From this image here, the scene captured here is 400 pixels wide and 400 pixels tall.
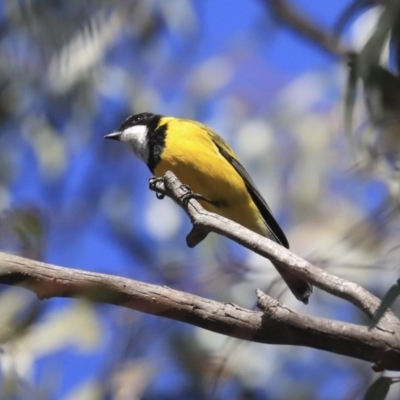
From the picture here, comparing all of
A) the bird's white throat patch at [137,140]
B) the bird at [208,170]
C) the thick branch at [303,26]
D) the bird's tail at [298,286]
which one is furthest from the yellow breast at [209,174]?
the thick branch at [303,26]

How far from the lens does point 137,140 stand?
11.1ft

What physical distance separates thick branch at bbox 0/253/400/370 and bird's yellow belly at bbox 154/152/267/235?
1.20 meters

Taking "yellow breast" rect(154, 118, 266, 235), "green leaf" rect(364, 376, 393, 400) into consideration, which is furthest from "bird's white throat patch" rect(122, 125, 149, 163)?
"green leaf" rect(364, 376, 393, 400)

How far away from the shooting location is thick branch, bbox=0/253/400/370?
6.19ft

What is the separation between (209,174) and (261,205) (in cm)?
23

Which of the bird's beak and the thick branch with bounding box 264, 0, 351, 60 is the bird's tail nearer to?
the bird's beak

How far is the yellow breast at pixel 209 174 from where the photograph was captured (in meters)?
3.15

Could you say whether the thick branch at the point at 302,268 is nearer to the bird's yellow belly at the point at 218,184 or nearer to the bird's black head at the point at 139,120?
the bird's yellow belly at the point at 218,184

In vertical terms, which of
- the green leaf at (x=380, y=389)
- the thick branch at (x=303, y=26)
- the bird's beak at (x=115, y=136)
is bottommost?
the green leaf at (x=380, y=389)

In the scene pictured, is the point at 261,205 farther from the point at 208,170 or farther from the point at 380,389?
the point at 380,389

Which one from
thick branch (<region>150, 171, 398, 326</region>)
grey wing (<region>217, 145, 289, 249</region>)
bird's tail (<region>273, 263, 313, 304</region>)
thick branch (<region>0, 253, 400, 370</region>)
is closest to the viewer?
thick branch (<region>0, 253, 400, 370</region>)

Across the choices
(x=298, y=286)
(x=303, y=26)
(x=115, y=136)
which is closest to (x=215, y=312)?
(x=298, y=286)

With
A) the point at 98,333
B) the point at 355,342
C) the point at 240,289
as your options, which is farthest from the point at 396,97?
the point at 240,289

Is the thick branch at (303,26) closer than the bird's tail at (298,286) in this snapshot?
No
